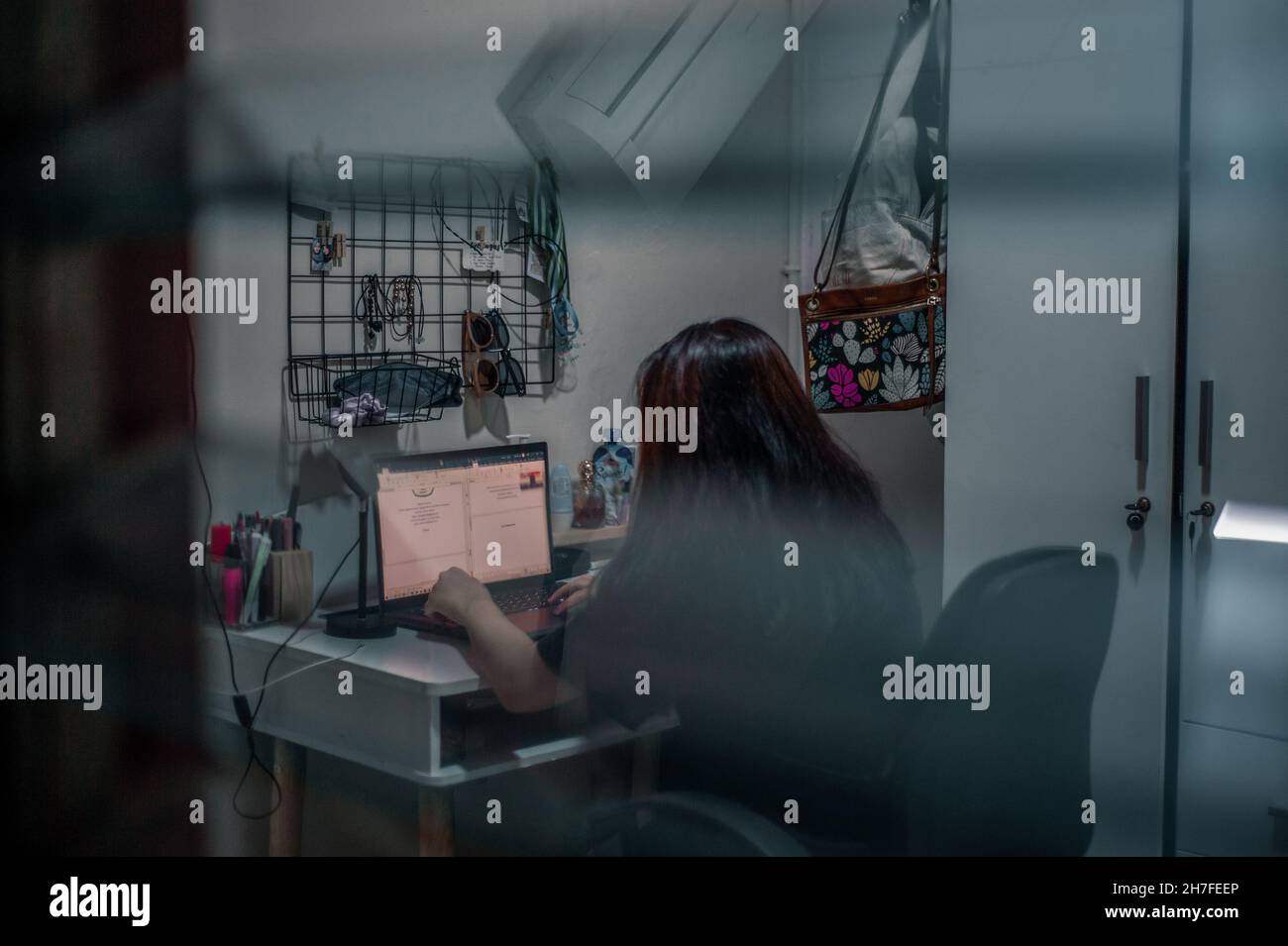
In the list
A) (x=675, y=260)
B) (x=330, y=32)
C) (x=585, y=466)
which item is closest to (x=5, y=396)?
(x=330, y=32)

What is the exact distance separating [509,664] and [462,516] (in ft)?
0.77

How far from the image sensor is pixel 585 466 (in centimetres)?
157

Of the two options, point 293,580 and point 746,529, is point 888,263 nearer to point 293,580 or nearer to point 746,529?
point 746,529

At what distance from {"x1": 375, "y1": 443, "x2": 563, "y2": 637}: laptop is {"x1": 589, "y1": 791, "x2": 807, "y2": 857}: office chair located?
0.31 meters

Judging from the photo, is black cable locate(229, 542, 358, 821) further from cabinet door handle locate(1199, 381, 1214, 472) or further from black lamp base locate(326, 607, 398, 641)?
cabinet door handle locate(1199, 381, 1214, 472)

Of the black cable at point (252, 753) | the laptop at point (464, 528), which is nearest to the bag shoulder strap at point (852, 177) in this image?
the laptop at point (464, 528)

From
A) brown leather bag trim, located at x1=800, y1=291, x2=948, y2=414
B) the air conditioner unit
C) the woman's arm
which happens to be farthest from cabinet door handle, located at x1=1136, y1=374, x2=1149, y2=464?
the woman's arm

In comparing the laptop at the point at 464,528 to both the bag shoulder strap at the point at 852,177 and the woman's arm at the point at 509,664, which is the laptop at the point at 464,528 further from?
the bag shoulder strap at the point at 852,177

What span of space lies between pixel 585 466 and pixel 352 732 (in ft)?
1.64

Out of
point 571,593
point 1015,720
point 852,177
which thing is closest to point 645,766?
point 571,593

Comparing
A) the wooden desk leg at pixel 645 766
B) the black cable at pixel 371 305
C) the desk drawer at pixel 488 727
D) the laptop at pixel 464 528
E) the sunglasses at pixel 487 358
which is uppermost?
the black cable at pixel 371 305

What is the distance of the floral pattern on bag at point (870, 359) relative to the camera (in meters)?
1.57

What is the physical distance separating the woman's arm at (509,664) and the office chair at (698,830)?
0.65 feet
